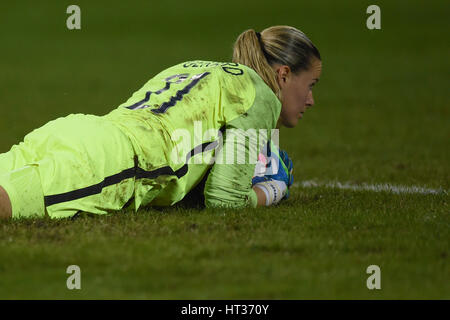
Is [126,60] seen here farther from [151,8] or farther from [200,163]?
[200,163]

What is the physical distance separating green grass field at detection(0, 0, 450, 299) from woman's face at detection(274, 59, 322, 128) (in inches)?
32.3

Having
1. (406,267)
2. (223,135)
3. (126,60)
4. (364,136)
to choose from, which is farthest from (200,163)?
(126,60)

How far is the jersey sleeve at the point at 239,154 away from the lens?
6.74 meters

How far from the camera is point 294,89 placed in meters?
7.40

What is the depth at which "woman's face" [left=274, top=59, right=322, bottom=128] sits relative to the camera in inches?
290

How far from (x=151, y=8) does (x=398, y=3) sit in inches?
401

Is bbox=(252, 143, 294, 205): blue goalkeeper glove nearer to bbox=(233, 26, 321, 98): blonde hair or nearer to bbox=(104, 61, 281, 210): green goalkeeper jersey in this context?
bbox=(104, 61, 281, 210): green goalkeeper jersey

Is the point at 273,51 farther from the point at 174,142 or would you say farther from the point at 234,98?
the point at 174,142

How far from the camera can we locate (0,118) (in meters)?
14.7

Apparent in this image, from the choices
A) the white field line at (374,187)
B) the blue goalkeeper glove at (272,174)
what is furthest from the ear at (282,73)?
the white field line at (374,187)

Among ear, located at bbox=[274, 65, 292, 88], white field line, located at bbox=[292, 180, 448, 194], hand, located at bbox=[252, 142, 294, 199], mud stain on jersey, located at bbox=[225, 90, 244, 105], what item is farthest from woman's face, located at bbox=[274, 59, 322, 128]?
white field line, located at bbox=[292, 180, 448, 194]

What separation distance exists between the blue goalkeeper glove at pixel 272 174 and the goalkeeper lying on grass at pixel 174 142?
→ 0.04 ft

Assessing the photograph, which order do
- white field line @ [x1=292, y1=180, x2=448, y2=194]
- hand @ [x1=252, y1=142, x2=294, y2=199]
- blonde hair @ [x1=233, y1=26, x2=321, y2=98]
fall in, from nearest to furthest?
blonde hair @ [x1=233, y1=26, x2=321, y2=98] < hand @ [x1=252, y1=142, x2=294, y2=199] < white field line @ [x1=292, y1=180, x2=448, y2=194]

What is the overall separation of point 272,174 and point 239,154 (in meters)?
0.90
